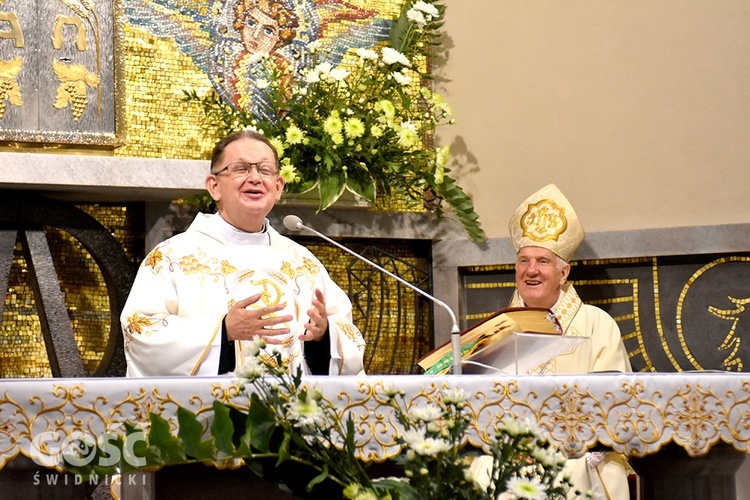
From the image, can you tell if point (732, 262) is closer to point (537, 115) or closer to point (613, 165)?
point (613, 165)

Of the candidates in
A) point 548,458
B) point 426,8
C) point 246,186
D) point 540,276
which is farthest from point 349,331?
point 426,8

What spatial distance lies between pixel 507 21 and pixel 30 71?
8.40 ft

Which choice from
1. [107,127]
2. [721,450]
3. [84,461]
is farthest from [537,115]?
[84,461]

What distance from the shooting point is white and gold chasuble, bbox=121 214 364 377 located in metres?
3.67

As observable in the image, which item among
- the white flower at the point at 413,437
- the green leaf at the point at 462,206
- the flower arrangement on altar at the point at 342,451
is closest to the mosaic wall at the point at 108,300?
the green leaf at the point at 462,206

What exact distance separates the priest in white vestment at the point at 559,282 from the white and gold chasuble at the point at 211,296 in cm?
124

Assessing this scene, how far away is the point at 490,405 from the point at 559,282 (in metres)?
2.58

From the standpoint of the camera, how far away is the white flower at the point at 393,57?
581cm

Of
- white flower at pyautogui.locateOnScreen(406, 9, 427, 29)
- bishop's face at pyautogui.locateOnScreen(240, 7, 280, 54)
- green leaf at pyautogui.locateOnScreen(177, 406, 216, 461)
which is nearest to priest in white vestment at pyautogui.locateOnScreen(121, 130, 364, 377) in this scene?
green leaf at pyautogui.locateOnScreen(177, 406, 216, 461)

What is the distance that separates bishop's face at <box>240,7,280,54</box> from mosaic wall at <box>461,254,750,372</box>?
1.93 meters

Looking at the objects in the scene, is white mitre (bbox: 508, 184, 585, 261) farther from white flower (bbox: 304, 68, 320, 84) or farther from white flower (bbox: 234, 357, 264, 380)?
white flower (bbox: 234, 357, 264, 380)

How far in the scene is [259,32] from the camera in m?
5.98

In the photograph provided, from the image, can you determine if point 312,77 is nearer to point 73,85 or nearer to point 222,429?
point 73,85

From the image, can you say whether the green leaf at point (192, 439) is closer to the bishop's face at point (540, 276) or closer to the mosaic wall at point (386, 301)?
the bishop's face at point (540, 276)
